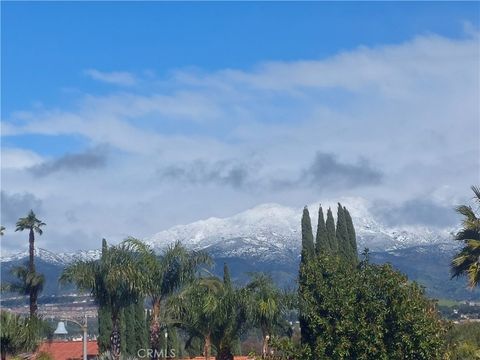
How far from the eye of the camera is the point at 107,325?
6181 cm

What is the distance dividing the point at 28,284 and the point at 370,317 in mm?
21072

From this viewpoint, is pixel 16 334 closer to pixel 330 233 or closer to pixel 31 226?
pixel 31 226

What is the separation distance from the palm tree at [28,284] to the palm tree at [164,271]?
28.7 ft

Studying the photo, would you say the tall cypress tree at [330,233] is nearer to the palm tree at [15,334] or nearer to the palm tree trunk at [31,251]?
the palm tree trunk at [31,251]

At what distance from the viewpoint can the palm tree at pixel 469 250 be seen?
2956 cm

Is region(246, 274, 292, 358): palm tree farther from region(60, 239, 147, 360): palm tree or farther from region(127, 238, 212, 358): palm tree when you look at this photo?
region(60, 239, 147, 360): palm tree

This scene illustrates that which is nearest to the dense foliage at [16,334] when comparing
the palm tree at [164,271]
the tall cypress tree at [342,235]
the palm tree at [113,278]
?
the palm tree at [113,278]

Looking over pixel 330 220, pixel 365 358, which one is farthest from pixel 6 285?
pixel 330 220

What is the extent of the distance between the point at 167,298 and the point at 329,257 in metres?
8.01

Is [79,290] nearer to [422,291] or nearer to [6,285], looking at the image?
[6,285]

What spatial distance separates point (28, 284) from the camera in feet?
151

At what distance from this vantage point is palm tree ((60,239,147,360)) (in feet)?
124

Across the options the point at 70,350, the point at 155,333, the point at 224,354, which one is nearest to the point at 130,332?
the point at 70,350

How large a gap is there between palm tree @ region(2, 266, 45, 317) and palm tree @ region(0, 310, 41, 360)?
931 cm
